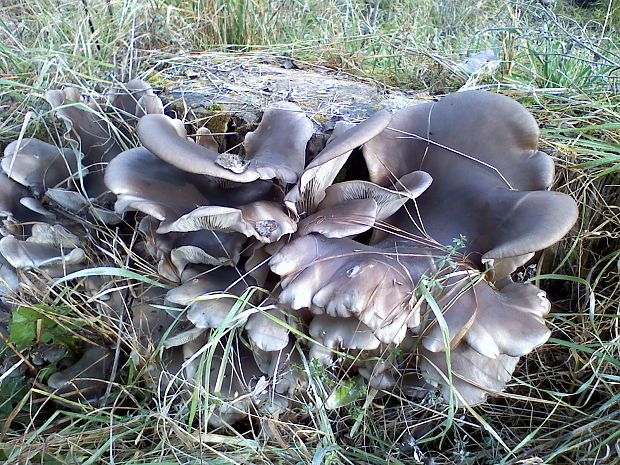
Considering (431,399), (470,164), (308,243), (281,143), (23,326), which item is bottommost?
(431,399)

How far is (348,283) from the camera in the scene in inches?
58.9

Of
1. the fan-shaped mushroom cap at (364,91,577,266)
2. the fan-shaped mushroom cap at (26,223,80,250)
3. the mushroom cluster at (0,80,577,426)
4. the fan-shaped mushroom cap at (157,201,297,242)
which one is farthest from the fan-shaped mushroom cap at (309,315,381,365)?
the fan-shaped mushroom cap at (26,223,80,250)

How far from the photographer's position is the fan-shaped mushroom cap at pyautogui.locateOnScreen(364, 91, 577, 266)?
174 centimetres

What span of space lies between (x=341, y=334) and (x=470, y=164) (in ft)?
2.77

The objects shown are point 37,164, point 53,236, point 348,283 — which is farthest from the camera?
point 37,164

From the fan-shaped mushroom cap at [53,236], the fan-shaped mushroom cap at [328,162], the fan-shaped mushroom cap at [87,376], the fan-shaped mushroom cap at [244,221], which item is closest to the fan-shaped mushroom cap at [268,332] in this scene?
the fan-shaped mushroom cap at [244,221]

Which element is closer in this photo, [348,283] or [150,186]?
[348,283]

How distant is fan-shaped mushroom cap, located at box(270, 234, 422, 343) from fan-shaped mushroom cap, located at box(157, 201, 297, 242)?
0.07 meters

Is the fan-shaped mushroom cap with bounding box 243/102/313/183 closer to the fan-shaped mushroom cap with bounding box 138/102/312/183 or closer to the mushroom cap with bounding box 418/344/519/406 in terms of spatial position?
the fan-shaped mushroom cap with bounding box 138/102/312/183

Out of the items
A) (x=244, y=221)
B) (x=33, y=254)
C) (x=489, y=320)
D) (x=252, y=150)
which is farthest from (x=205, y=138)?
(x=489, y=320)

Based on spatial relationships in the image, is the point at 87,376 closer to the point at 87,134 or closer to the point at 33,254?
the point at 33,254

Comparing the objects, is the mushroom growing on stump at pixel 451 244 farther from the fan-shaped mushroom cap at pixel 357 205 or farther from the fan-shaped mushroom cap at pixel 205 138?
the fan-shaped mushroom cap at pixel 205 138

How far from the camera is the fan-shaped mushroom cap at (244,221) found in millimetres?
1498

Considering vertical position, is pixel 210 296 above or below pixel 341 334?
above
